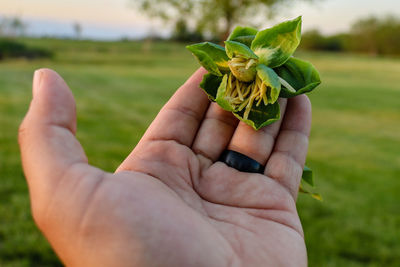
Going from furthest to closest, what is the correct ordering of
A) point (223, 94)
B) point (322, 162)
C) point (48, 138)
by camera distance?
point (322, 162), point (223, 94), point (48, 138)

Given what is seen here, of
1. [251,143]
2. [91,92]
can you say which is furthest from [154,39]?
[251,143]

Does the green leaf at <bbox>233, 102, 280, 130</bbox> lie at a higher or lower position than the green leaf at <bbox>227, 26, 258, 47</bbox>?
lower

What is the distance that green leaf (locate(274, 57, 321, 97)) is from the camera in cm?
221

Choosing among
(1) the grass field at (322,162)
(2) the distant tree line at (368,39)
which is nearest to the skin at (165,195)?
(1) the grass field at (322,162)

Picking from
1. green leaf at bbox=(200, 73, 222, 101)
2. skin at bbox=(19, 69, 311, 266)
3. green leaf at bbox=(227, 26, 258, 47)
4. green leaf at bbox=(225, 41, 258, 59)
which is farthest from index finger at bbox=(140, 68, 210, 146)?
green leaf at bbox=(225, 41, 258, 59)

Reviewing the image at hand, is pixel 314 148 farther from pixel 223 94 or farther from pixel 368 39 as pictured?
pixel 368 39

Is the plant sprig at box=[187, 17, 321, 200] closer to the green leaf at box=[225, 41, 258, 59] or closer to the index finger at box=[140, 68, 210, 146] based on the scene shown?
the green leaf at box=[225, 41, 258, 59]

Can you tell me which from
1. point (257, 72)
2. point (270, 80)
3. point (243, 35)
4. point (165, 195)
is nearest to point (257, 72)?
point (257, 72)

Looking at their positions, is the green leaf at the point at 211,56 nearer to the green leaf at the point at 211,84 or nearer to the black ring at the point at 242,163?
the green leaf at the point at 211,84

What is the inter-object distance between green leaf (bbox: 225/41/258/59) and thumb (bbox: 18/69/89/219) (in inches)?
34.2

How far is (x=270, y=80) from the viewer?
2.00m

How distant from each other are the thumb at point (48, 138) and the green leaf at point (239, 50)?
87cm

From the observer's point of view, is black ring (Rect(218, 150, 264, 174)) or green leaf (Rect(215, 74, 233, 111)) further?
black ring (Rect(218, 150, 264, 174))

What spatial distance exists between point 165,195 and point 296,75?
3.49 ft
